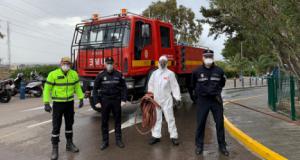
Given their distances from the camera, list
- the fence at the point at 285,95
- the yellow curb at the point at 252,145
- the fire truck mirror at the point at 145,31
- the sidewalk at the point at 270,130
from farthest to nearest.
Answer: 1. the fire truck mirror at the point at 145,31
2. the fence at the point at 285,95
3. the sidewalk at the point at 270,130
4. the yellow curb at the point at 252,145

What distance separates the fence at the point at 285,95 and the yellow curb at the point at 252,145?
181cm

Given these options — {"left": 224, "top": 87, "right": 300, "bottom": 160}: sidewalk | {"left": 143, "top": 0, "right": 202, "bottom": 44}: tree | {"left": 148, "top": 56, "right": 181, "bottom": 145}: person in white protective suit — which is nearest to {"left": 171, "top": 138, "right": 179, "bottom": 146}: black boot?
{"left": 148, "top": 56, "right": 181, "bottom": 145}: person in white protective suit

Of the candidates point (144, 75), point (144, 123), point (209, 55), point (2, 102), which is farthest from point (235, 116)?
point (2, 102)

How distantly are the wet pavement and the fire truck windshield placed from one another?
2268 millimetres

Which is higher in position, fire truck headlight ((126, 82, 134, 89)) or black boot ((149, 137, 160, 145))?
fire truck headlight ((126, 82, 134, 89))

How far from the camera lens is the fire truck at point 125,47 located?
970cm

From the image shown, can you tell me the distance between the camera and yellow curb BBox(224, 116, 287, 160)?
5907 mm

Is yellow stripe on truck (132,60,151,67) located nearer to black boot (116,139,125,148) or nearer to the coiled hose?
the coiled hose

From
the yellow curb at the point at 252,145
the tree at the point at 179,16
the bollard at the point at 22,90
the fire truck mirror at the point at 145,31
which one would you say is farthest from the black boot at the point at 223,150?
the tree at the point at 179,16

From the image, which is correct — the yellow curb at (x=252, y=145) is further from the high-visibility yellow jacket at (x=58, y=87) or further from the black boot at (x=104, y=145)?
the high-visibility yellow jacket at (x=58, y=87)

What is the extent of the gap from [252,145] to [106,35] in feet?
18.1

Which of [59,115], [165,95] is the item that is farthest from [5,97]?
[165,95]

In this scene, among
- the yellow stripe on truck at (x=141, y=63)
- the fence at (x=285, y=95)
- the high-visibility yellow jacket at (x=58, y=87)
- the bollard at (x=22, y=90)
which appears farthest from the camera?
the bollard at (x=22, y=90)

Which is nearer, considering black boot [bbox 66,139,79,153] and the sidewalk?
the sidewalk
